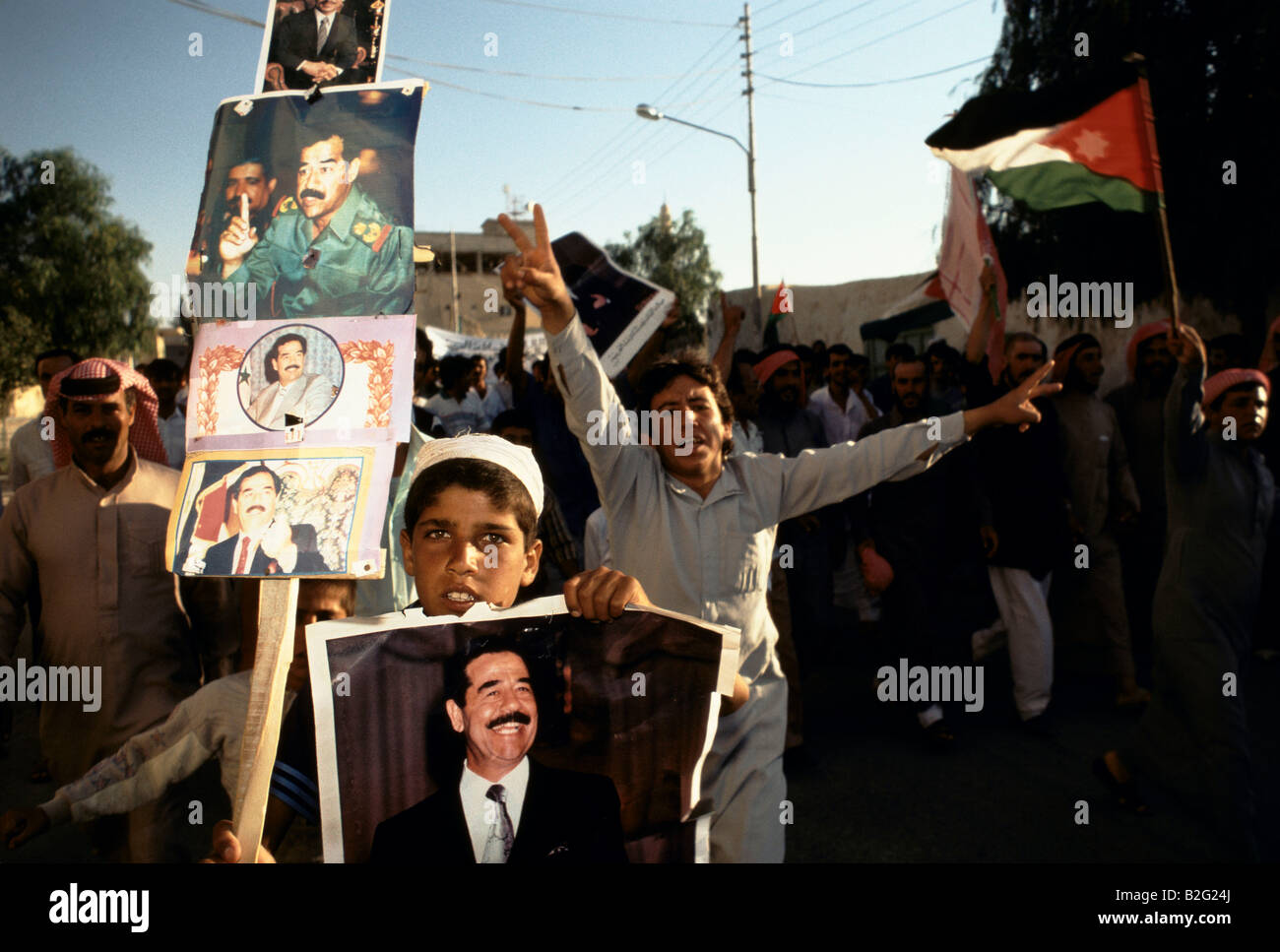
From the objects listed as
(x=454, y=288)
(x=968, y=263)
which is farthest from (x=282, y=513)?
(x=454, y=288)

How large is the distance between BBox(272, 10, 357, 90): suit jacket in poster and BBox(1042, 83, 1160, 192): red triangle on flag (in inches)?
141

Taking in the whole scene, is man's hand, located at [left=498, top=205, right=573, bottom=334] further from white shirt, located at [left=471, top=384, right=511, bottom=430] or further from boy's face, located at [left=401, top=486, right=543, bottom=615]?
white shirt, located at [left=471, top=384, right=511, bottom=430]

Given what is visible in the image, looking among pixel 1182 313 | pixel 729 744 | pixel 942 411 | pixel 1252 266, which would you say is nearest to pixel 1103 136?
pixel 942 411

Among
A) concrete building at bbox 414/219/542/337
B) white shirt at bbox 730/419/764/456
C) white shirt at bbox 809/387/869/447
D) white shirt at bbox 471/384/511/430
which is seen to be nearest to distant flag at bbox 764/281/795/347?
white shirt at bbox 809/387/869/447

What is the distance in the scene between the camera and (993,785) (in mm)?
4074

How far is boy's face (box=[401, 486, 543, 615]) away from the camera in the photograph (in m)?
1.63

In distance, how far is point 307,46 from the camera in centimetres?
207

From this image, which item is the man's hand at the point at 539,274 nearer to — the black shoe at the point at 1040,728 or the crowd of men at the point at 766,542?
the crowd of men at the point at 766,542

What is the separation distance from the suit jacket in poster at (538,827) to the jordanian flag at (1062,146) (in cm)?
373

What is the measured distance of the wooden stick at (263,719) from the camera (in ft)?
4.95

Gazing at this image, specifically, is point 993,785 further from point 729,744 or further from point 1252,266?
point 1252,266

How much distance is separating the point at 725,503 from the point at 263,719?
1325mm

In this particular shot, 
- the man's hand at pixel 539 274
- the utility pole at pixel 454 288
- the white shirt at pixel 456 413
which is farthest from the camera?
the utility pole at pixel 454 288

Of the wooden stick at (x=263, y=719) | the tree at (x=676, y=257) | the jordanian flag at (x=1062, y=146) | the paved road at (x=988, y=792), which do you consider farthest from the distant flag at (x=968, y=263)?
the tree at (x=676, y=257)
